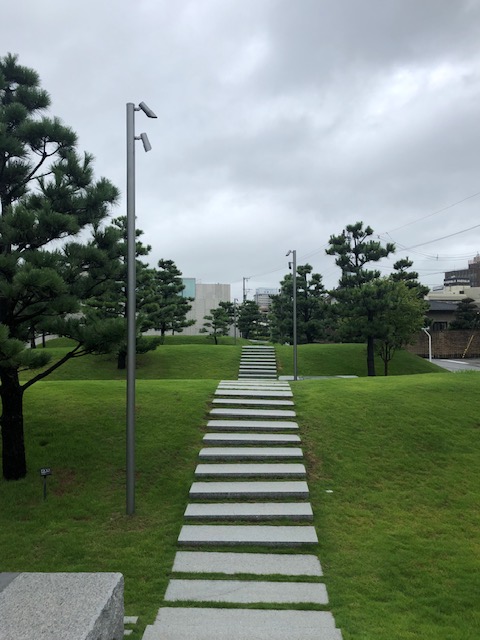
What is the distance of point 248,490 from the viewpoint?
22.2 ft

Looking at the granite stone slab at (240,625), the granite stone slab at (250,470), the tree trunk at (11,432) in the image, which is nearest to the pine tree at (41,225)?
the tree trunk at (11,432)

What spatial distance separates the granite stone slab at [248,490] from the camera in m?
6.70

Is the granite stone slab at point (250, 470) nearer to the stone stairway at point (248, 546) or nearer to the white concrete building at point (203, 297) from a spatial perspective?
the stone stairway at point (248, 546)

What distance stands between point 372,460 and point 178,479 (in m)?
3.48

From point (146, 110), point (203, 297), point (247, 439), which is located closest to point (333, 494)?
point (247, 439)

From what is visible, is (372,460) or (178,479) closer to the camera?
(178,479)

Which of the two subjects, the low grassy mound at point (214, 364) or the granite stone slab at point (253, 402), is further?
the low grassy mound at point (214, 364)

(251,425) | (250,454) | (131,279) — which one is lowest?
(250,454)

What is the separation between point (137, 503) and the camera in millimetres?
6645

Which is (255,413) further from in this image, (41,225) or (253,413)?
(41,225)

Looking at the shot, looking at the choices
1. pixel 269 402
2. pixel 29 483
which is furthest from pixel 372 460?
pixel 29 483

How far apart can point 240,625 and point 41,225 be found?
222 inches

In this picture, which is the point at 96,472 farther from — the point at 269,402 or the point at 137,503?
the point at 269,402

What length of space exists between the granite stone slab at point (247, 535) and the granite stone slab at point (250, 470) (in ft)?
4.30
